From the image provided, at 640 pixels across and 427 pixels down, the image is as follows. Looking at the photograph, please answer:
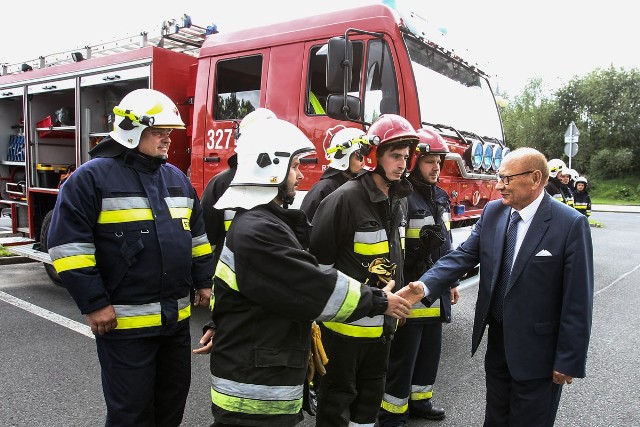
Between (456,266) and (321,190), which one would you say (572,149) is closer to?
(321,190)

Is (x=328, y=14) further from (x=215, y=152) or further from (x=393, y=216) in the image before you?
(x=393, y=216)

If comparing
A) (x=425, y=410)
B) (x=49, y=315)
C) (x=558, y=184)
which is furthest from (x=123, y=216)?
(x=558, y=184)

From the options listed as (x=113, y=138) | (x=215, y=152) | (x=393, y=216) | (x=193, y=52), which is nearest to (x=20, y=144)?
(x=193, y=52)

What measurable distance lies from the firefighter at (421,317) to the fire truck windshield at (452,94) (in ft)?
3.00

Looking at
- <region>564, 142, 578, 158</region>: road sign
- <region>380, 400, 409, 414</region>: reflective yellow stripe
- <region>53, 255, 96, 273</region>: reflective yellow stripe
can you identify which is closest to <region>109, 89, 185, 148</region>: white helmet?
<region>53, 255, 96, 273</region>: reflective yellow stripe

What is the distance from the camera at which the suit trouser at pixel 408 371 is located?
3.14 metres

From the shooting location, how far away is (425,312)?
128 inches

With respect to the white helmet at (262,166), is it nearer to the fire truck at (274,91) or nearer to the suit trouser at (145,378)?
the suit trouser at (145,378)

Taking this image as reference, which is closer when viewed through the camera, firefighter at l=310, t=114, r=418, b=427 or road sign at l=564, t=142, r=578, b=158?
firefighter at l=310, t=114, r=418, b=427

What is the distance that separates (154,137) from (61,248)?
683mm

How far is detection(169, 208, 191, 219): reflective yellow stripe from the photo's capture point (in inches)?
100

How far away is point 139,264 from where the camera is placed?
2.37m

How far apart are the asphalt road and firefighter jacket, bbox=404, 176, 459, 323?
27.1 inches

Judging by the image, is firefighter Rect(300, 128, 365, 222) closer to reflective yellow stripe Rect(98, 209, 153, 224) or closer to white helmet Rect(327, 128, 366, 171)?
white helmet Rect(327, 128, 366, 171)
